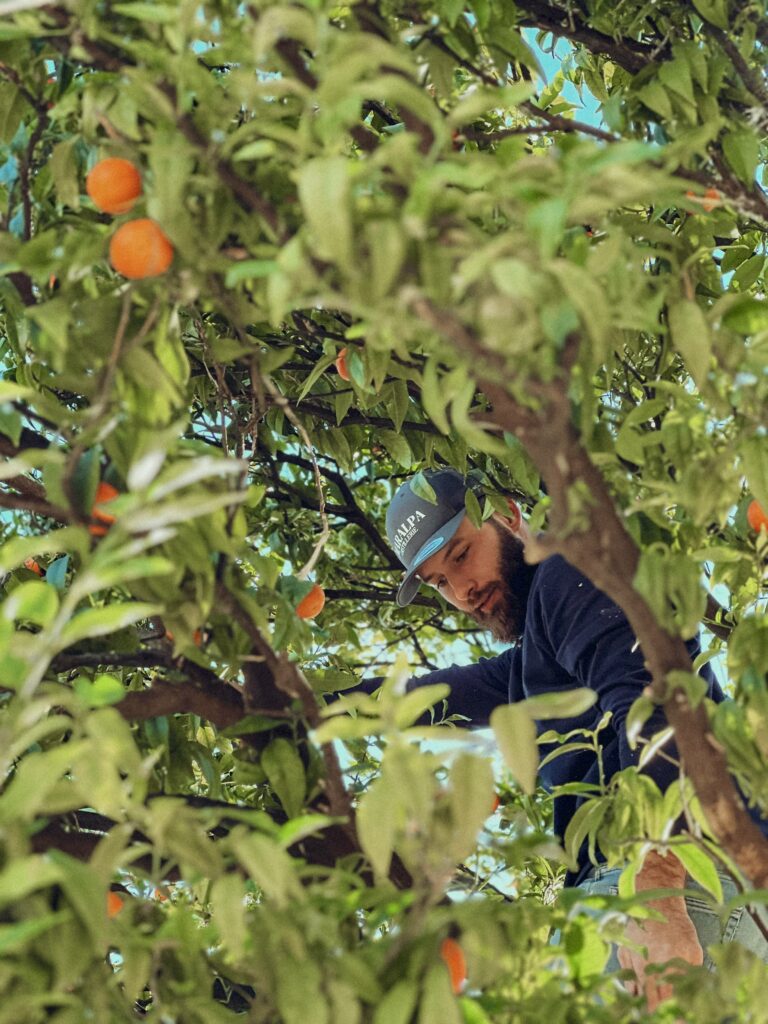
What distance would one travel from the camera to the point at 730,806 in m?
1.23

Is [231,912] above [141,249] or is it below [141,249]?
below

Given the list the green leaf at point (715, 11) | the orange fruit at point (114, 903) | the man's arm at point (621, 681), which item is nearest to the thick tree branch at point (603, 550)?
the man's arm at point (621, 681)

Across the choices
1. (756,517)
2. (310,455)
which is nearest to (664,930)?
(756,517)

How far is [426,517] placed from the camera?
2.93 metres

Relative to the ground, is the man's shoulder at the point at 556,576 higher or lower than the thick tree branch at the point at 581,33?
lower

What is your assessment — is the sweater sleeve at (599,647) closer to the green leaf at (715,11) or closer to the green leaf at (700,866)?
the green leaf at (700,866)

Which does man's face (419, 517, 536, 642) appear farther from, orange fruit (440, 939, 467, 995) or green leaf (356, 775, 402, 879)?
green leaf (356, 775, 402, 879)

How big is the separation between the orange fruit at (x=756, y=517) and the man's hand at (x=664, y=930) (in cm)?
47

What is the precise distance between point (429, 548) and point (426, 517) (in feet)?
0.23

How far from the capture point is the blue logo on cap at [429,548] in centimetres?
292

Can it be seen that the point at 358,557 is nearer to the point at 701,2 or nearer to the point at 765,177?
the point at 765,177

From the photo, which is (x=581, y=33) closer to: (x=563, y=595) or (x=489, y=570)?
(x=563, y=595)

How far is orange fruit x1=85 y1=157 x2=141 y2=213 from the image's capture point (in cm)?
137

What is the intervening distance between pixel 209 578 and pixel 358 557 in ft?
7.73
